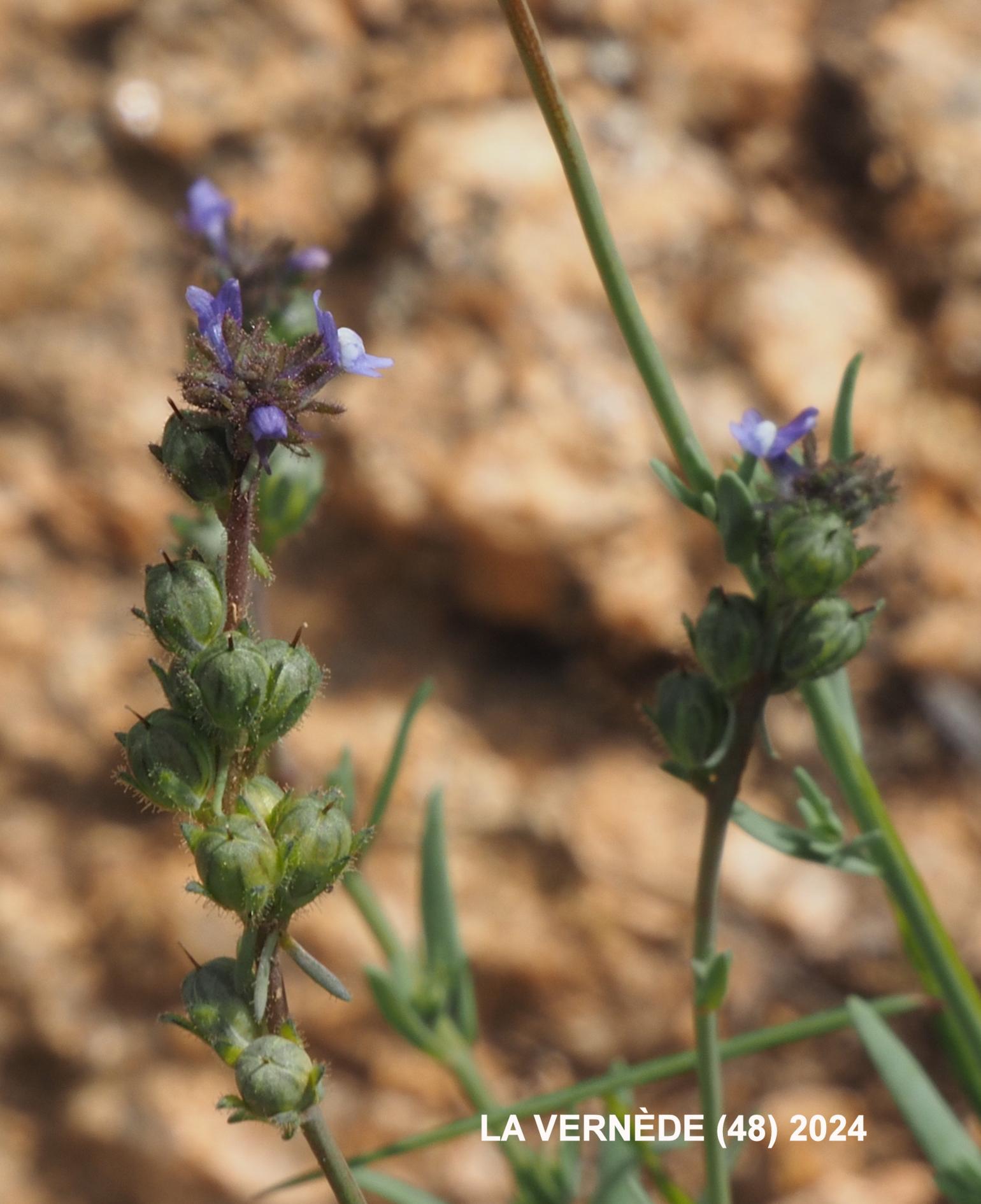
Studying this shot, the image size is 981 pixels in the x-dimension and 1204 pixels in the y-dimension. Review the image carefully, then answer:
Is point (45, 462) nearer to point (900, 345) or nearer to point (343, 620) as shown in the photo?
point (343, 620)

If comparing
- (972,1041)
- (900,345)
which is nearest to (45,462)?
(900,345)

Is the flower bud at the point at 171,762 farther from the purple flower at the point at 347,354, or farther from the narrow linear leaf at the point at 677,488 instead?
the narrow linear leaf at the point at 677,488

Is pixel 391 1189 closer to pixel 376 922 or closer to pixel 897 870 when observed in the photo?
pixel 376 922

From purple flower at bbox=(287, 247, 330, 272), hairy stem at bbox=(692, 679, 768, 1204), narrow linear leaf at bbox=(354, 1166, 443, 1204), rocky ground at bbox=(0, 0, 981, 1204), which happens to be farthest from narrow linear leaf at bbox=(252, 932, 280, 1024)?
rocky ground at bbox=(0, 0, 981, 1204)

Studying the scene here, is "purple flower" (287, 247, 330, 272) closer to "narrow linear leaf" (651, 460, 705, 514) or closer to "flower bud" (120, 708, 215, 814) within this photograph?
"narrow linear leaf" (651, 460, 705, 514)

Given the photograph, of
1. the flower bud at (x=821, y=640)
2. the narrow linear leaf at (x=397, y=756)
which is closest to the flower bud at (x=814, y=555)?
the flower bud at (x=821, y=640)
